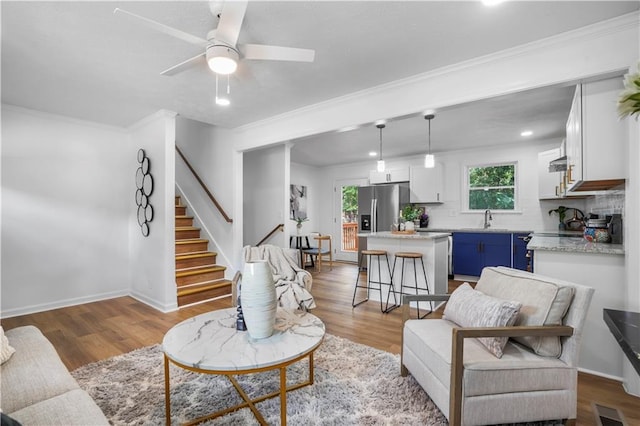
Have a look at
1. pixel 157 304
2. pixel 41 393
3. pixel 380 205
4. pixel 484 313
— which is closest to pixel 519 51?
pixel 484 313

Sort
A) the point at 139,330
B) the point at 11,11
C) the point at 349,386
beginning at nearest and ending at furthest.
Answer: the point at 11,11 → the point at 349,386 → the point at 139,330

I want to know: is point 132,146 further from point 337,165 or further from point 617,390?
point 617,390

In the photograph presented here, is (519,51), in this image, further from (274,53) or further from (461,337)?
(461,337)

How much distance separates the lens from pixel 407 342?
2.09 metres

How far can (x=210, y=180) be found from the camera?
5004 millimetres

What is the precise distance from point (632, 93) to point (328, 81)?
227cm

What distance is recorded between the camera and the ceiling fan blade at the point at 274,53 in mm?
1909

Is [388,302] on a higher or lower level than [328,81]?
lower

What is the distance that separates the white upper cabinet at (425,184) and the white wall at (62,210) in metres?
5.07

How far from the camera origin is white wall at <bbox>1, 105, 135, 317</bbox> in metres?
3.62

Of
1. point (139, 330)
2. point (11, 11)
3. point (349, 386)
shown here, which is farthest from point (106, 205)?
point (349, 386)

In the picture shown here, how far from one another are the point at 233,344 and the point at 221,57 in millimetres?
1728

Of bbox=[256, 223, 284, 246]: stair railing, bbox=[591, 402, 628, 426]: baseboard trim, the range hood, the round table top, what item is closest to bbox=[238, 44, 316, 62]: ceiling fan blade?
the round table top

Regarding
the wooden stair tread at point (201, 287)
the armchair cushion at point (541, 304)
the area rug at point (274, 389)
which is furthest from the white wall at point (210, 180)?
the armchair cushion at point (541, 304)
